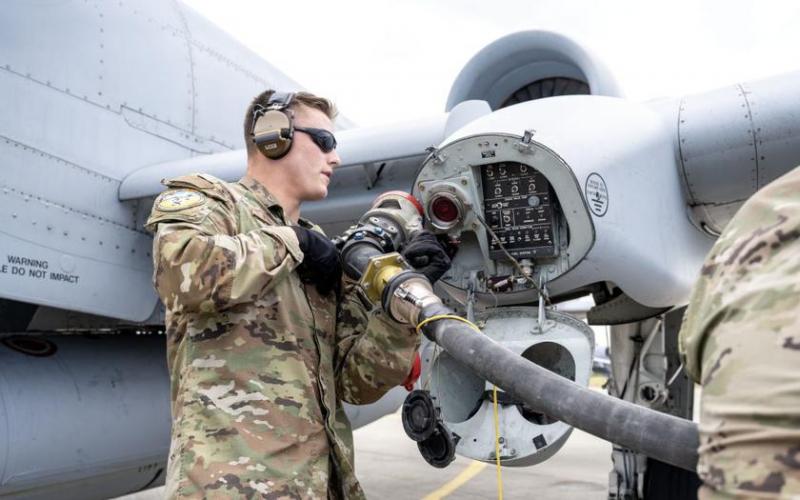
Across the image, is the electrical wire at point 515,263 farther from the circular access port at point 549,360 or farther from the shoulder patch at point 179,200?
the shoulder patch at point 179,200

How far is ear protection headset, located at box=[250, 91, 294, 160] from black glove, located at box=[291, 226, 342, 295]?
32 cm

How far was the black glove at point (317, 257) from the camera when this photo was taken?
2000 millimetres

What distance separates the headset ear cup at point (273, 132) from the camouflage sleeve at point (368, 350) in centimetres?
50

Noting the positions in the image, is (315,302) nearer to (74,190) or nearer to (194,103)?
(74,190)

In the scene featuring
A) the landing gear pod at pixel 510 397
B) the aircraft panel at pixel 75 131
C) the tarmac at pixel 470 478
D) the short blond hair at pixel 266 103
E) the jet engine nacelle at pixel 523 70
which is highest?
the jet engine nacelle at pixel 523 70

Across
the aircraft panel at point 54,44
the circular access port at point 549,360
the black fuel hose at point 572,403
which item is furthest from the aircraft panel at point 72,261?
the black fuel hose at point 572,403

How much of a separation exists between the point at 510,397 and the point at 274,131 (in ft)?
3.76

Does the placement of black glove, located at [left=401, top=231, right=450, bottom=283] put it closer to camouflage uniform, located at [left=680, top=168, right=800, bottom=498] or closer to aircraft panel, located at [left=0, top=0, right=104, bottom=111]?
camouflage uniform, located at [left=680, top=168, right=800, bottom=498]

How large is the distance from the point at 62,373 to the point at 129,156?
4.30ft

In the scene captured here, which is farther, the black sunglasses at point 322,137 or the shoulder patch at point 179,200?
the black sunglasses at point 322,137

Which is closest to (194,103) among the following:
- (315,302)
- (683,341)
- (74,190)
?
(74,190)

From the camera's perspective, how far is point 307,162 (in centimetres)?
229

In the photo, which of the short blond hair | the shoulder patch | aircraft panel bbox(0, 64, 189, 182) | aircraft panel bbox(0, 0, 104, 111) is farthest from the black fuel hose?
aircraft panel bbox(0, 0, 104, 111)

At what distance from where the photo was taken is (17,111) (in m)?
3.69
